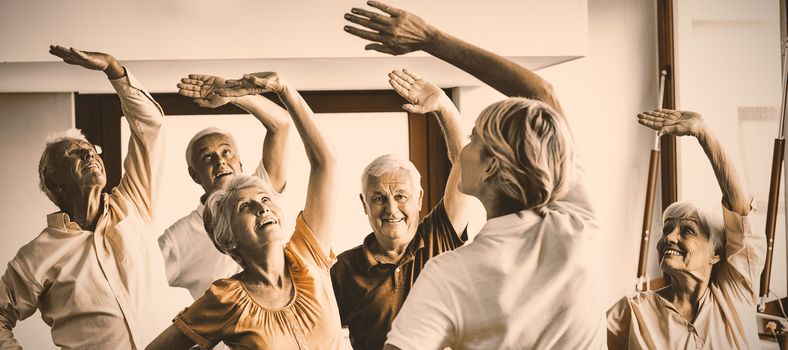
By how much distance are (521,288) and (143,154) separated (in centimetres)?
152

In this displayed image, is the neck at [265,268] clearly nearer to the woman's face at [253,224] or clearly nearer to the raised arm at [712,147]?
the woman's face at [253,224]

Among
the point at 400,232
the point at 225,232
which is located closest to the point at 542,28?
the point at 400,232

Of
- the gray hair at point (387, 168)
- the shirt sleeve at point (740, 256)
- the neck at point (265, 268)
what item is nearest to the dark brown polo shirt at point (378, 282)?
the gray hair at point (387, 168)

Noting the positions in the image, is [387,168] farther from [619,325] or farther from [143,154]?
[619,325]

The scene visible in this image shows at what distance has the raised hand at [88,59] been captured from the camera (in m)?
3.51

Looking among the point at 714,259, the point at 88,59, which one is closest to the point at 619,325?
the point at 714,259

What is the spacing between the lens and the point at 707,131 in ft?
13.6

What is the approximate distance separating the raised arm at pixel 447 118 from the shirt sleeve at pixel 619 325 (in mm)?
706

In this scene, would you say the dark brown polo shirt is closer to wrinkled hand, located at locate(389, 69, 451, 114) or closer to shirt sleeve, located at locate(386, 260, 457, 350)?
wrinkled hand, located at locate(389, 69, 451, 114)

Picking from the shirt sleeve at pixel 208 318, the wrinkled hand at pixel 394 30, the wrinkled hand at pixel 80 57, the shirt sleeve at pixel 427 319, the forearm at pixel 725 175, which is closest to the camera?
the shirt sleeve at pixel 427 319

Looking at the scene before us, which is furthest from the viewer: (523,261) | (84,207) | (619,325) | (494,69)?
(619,325)

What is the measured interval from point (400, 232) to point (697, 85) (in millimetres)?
1635

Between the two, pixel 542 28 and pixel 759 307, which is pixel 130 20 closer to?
pixel 542 28

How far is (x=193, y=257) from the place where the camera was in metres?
3.68
